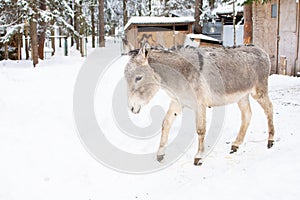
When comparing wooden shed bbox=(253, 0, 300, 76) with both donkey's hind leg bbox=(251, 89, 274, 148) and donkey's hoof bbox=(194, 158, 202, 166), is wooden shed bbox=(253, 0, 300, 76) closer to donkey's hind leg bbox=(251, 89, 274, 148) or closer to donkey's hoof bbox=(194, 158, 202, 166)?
donkey's hind leg bbox=(251, 89, 274, 148)

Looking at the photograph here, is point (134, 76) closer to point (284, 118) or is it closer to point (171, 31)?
point (284, 118)

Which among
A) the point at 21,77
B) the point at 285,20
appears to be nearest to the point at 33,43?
the point at 21,77

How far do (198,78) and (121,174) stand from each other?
1.90m

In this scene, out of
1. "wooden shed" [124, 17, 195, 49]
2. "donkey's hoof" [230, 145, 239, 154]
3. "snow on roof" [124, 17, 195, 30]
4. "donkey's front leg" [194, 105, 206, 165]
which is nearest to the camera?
"donkey's front leg" [194, 105, 206, 165]

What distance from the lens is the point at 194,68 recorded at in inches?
202

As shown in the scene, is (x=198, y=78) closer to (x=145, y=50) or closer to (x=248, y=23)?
(x=145, y=50)

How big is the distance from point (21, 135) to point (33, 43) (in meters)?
10.4

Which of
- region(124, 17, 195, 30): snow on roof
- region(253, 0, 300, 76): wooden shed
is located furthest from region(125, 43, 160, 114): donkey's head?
region(124, 17, 195, 30): snow on roof

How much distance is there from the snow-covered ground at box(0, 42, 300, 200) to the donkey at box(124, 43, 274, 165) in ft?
1.38

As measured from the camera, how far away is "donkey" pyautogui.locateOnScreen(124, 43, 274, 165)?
481 cm

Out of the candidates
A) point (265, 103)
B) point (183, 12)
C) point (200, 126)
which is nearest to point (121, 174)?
point (200, 126)

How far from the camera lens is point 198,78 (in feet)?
16.8

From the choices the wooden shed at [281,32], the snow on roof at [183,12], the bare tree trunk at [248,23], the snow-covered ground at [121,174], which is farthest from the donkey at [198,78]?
the snow on roof at [183,12]

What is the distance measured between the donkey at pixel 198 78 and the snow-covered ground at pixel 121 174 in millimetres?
421
